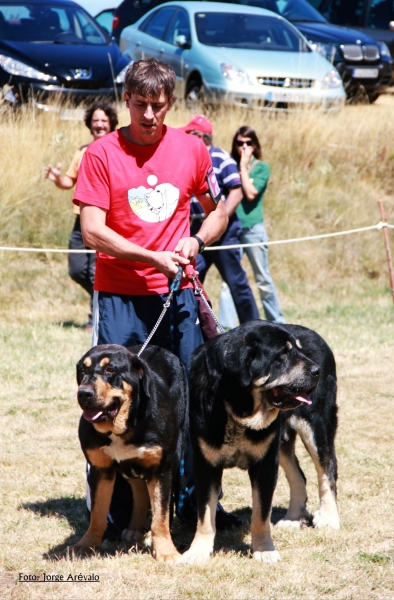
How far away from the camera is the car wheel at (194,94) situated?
13.1m

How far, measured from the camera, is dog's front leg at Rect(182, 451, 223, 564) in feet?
12.6

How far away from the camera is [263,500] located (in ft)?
12.6

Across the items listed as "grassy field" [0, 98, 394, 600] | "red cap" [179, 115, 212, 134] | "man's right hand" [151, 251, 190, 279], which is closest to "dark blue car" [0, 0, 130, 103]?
"grassy field" [0, 98, 394, 600]

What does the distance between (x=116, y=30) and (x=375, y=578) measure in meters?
17.0

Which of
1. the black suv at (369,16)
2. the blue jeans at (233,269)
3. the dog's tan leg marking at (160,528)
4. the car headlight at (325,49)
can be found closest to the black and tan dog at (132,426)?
the dog's tan leg marking at (160,528)

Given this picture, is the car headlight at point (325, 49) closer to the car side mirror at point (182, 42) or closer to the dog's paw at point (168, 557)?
the car side mirror at point (182, 42)

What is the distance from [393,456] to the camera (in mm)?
5504

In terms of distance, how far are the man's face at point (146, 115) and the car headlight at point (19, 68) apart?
8.24 m

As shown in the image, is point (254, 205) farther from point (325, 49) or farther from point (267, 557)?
point (325, 49)

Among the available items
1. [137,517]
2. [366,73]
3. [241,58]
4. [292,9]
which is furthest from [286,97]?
[137,517]

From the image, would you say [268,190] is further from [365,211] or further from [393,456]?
[393,456]

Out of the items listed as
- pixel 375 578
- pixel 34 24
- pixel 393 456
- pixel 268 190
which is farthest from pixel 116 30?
pixel 375 578

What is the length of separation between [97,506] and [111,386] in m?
0.72

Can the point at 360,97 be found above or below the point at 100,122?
below
